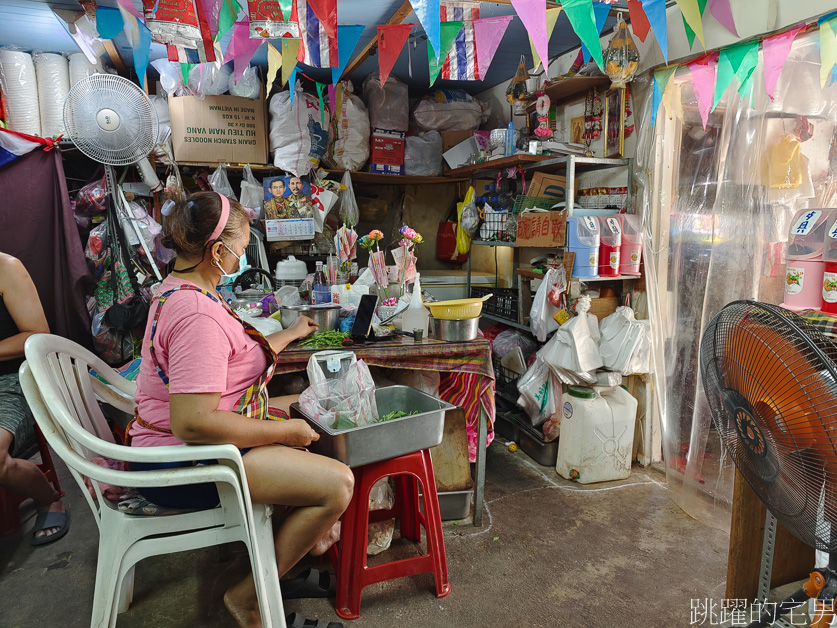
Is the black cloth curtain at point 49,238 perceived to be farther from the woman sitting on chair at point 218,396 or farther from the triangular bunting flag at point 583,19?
the triangular bunting flag at point 583,19

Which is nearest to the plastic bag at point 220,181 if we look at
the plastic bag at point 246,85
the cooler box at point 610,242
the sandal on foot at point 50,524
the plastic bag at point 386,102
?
the plastic bag at point 246,85

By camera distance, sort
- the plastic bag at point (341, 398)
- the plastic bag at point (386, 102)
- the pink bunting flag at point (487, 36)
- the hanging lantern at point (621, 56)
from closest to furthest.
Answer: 1. the plastic bag at point (341, 398)
2. the pink bunting flag at point (487, 36)
3. the hanging lantern at point (621, 56)
4. the plastic bag at point (386, 102)

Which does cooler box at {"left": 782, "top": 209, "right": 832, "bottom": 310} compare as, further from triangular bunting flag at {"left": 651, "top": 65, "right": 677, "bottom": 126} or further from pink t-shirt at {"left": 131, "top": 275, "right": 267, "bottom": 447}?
pink t-shirt at {"left": 131, "top": 275, "right": 267, "bottom": 447}

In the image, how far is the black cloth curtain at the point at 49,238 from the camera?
3.48 metres

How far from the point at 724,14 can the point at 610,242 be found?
1185 mm

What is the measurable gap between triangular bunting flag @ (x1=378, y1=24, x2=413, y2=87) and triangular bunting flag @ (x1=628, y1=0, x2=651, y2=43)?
104 centimetres

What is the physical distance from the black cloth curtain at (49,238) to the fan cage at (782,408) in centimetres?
385

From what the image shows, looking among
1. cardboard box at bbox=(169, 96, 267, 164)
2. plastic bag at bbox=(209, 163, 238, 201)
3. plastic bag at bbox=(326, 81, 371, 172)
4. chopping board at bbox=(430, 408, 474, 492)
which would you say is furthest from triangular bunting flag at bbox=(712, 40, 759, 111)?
plastic bag at bbox=(209, 163, 238, 201)

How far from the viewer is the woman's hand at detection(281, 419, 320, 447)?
160cm

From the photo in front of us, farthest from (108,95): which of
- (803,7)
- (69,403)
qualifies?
(803,7)

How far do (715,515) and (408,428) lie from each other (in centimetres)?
176

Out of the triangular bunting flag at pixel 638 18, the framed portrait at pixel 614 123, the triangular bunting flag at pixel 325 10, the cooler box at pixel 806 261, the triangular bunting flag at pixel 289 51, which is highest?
the triangular bunting flag at pixel 638 18

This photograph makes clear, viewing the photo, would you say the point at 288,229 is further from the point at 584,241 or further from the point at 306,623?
the point at 306,623

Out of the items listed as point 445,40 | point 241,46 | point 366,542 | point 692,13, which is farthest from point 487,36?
point 366,542
